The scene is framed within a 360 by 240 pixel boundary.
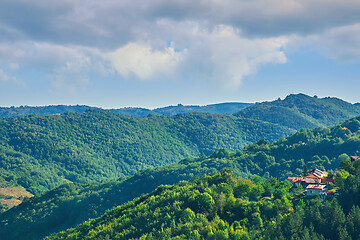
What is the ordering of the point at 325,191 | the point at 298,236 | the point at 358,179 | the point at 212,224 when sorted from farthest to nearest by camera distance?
the point at 325,191, the point at 358,179, the point at 212,224, the point at 298,236

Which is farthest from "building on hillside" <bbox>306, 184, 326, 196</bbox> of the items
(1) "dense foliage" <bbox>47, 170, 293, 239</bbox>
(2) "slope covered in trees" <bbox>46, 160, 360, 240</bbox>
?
(1) "dense foliage" <bbox>47, 170, 293, 239</bbox>

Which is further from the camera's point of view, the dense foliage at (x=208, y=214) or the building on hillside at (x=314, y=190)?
the building on hillside at (x=314, y=190)

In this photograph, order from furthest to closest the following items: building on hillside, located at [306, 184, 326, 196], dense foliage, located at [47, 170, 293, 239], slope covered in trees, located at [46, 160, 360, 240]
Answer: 1. building on hillside, located at [306, 184, 326, 196]
2. dense foliage, located at [47, 170, 293, 239]
3. slope covered in trees, located at [46, 160, 360, 240]

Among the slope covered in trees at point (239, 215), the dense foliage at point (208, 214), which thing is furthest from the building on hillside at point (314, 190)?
the dense foliage at point (208, 214)

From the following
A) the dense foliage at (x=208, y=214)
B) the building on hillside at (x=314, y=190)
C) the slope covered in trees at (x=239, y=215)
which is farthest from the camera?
the building on hillside at (x=314, y=190)

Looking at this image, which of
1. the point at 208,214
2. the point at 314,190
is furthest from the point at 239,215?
the point at 314,190

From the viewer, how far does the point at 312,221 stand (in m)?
88.1

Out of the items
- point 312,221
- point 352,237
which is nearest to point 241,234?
point 312,221

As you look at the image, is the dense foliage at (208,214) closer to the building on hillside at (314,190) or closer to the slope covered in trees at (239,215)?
the slope covered in trees at (239,215)

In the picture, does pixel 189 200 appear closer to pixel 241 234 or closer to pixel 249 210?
pixel 249 210

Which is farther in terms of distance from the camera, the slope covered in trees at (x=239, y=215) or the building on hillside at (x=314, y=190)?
the building on hillside at (x=314, y=190)

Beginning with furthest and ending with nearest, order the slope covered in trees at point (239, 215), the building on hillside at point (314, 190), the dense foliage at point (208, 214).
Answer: the building on hillside at point (314, 190), the dense foliage at point (208, 214), the slope covered in trees at point (239, 215)

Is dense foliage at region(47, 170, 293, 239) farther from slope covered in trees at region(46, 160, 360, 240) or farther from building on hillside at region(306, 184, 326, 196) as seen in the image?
building on hillside at region(306, 184, 326, 196)

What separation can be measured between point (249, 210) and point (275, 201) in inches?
304
